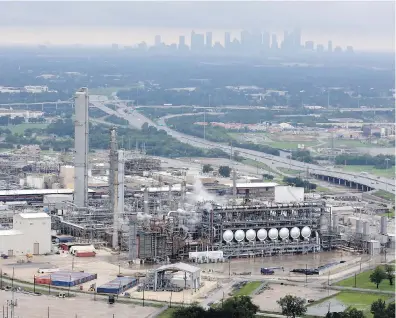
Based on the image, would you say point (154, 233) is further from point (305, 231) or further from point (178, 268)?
point (305, 231)

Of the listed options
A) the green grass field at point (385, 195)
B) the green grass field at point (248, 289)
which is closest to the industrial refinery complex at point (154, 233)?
the green grass field at point (248, 289)

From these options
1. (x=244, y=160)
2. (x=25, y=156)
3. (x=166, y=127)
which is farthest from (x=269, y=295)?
(x=166, y=127)

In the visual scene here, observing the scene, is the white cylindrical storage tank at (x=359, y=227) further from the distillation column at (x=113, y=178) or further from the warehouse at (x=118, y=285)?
the warehouse at (x=118, y=285)

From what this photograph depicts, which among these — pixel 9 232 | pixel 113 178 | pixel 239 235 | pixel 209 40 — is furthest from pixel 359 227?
pixel 209 40

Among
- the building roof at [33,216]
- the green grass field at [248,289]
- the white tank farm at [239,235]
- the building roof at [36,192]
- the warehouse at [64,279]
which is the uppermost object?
the building roof at [36,192]

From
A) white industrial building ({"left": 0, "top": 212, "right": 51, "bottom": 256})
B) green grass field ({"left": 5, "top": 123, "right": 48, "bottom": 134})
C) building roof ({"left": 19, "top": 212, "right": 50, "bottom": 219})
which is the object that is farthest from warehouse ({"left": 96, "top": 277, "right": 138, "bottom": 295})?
green grass field ({"left": 5, "top": 123, "right": 48, "bottom": 134})

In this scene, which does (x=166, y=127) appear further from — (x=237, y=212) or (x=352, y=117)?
(x=237, y=212)

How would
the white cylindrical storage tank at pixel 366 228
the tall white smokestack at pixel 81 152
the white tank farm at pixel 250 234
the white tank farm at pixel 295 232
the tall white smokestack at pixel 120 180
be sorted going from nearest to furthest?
1. the white tank farm at pixel 250 234
2. the white tank farm at pixel 295 232
3. the white cylindrical storage tank at pixel 366 228
4. the tall white smokestack at pixel 120 180
5. the tall white smokestack at pixel 81 152

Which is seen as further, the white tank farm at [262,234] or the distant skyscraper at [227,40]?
the distant skyscraper at [227,40]
